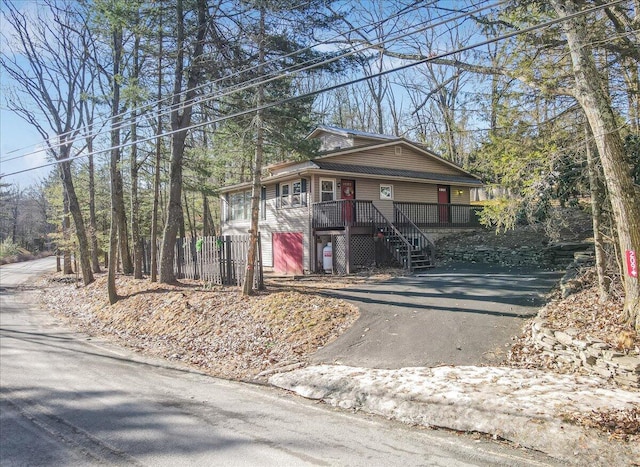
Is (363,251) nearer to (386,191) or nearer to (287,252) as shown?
(287,252)

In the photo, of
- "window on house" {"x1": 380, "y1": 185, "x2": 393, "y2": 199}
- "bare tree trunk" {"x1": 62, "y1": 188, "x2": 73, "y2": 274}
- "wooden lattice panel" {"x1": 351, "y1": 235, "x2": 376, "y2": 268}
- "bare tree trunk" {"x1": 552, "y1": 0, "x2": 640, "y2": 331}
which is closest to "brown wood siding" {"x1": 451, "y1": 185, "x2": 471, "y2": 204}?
"window on house" {"x1": 380, "y1": 185, "x2": 393, "y2": 199}

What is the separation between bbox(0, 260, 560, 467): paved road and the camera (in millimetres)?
4352

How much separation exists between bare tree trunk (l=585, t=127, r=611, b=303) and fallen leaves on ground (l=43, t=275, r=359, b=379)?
503cm

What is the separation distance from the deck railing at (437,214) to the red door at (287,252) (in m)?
5.03

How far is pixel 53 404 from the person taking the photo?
627 cm

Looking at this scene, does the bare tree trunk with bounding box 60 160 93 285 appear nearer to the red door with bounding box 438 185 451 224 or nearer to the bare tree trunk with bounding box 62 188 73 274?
the bare tree trunk with bounding box 62 188 73 274

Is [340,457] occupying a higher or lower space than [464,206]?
lower

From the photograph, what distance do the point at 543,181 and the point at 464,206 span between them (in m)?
16.2

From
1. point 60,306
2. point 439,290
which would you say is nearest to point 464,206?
point 439,290

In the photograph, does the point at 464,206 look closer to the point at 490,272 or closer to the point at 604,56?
the point at 490,272

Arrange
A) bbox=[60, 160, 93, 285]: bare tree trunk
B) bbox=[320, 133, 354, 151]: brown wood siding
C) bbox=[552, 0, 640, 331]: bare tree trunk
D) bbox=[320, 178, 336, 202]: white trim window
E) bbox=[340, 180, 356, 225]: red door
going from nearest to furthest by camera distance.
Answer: bbox=[552, 0, 640, 331]: bare tree trunk
bbox=[340, 180, 356, 225]: red door
bbox=[320, 178, 336, 202]: white trim window
bbox=[60, 160, 93, 285]: bare tree trunk
bbox=[320, 133, 354, 151]: brown wood siding

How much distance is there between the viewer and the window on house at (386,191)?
73.2 feet

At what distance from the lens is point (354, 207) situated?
1927cm

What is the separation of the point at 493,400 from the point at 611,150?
4.82 metres
